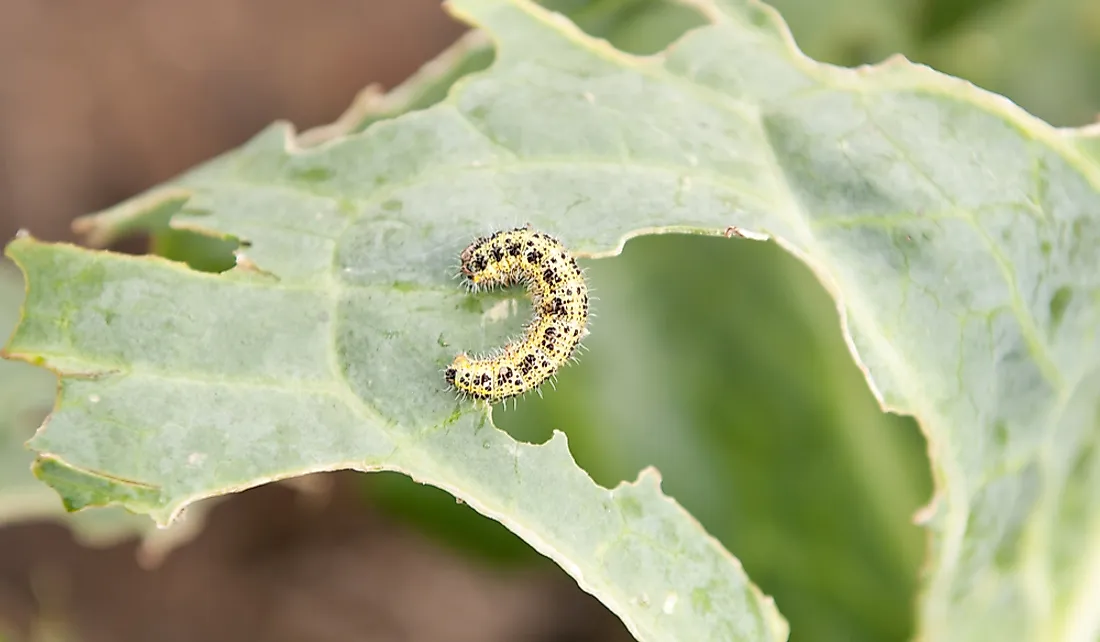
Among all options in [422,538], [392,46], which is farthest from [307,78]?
[422,538]

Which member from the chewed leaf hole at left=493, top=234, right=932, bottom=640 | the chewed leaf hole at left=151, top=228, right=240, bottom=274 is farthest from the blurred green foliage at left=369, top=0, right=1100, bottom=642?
the chewed leaf hole at left=151, top=228, right=240, bottom=274

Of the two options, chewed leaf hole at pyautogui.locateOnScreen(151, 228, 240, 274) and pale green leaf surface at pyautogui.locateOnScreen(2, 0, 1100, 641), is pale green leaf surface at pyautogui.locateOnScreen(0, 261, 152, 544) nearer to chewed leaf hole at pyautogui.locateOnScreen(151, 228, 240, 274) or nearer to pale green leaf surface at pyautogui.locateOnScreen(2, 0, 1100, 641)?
chewed leaf hole at pyautogui.locateOnScreen(151, 228, 240, 274)

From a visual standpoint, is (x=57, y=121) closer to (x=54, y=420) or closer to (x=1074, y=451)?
(x=54, y=420)

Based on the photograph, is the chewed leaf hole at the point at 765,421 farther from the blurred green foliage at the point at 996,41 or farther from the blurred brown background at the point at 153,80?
the blurred brown background at the point at 153,80

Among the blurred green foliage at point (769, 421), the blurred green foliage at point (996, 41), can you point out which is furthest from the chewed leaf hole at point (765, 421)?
the blurred green foliage at point (996, 41)

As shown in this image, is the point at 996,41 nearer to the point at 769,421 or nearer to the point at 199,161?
the point at 769,421

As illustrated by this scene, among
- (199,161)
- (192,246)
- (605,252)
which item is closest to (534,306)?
(605,252)
